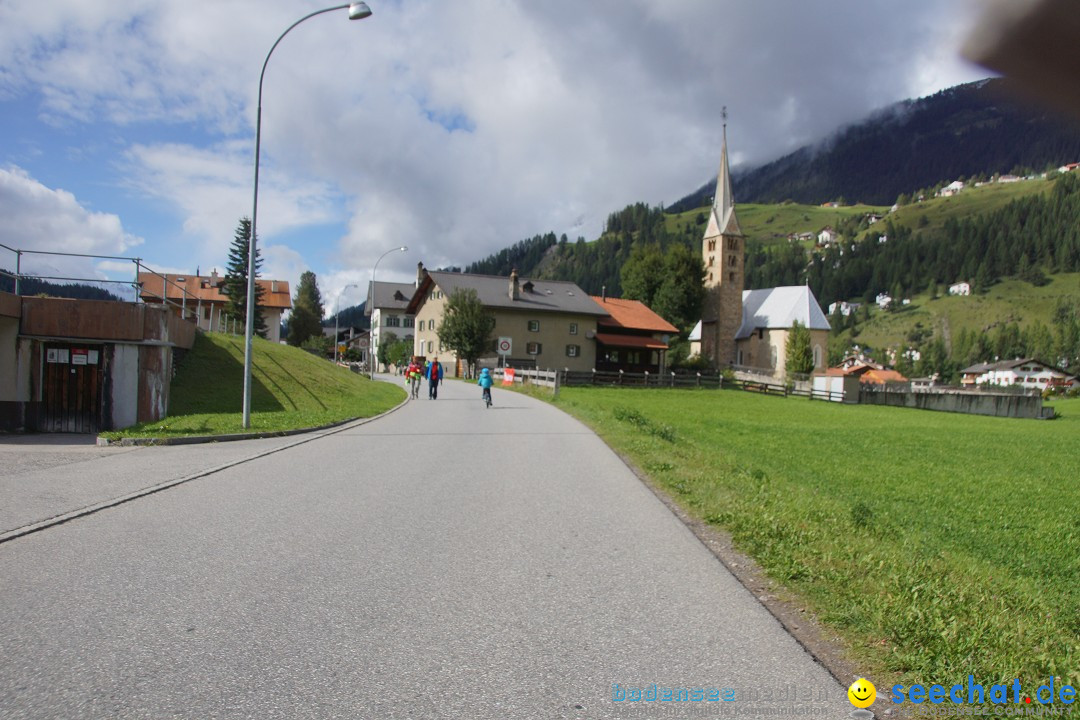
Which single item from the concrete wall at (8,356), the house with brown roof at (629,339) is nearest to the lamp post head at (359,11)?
the concrete wall at (8,356)

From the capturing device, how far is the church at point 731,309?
88.9m

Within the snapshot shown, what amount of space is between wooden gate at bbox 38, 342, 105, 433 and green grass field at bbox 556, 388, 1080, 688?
40.3 ft

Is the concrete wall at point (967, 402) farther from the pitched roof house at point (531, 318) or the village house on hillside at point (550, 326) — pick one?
the pitched roof house at point (531, 318)

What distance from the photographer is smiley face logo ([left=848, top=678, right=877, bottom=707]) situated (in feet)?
12.2

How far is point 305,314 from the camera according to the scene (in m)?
101

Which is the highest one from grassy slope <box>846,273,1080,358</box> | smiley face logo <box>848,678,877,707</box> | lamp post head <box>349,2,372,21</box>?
grassy slope <box>846,273,1080,358</box>

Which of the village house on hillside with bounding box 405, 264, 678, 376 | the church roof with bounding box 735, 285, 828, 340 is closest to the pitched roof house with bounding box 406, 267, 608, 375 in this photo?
the village house on hillside with bounding box 405, 264, 678, 376

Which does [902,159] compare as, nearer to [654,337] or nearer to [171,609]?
[171,609]

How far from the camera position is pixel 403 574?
5938 mm

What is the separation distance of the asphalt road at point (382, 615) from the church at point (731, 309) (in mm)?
82656

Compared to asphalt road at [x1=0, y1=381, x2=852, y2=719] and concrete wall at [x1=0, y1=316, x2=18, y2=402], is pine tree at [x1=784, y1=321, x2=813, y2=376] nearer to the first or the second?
concrete wall at [x1=0, y1=316, x2=18, y2=402]

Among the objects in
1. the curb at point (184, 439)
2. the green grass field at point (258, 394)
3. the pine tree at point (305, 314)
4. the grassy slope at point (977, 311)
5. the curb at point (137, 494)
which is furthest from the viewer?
the grassy slope at point (977, 311)

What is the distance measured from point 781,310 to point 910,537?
88820mm

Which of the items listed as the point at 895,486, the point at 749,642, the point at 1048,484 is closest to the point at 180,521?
the point at 749,642
